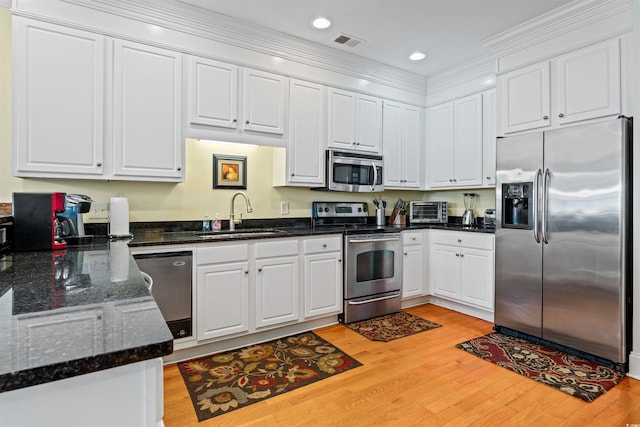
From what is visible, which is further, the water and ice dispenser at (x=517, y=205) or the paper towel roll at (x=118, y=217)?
the water and ice dispenser at (x=517, y=205)

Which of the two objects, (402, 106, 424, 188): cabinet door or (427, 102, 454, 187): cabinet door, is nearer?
(427, 102, 454, 187): cabinet door

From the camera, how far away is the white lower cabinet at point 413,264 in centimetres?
393

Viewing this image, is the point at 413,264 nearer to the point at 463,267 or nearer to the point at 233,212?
the point at 463,267

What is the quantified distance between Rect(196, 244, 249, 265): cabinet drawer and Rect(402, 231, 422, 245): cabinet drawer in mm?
1839

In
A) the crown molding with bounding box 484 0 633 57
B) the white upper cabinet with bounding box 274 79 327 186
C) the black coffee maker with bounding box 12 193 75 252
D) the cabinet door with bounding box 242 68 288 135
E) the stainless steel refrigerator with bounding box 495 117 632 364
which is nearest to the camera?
the black coffee maker with bounding box 12 193 75 252

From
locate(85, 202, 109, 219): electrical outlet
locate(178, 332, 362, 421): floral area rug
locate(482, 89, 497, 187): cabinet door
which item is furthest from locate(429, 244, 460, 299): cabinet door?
locate(85, 202, 109, 219): electrical outlet

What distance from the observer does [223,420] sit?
194 cm

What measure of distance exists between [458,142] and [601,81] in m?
1.52

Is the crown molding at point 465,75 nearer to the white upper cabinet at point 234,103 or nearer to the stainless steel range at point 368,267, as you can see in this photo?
the stainless steel range at point 368,267

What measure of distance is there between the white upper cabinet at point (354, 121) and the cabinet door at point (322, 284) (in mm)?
1202

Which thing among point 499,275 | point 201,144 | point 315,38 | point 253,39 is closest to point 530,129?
point 499,275

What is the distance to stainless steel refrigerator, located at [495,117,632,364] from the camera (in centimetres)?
250

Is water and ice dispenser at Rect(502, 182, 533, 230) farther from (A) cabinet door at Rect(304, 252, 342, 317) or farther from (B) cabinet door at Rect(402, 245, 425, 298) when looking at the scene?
(A) cabinet door at Rect(304, 252, 342, 317)

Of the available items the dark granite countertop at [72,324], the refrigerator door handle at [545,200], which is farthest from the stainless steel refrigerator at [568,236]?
the dark granite countertop at [72,324]
